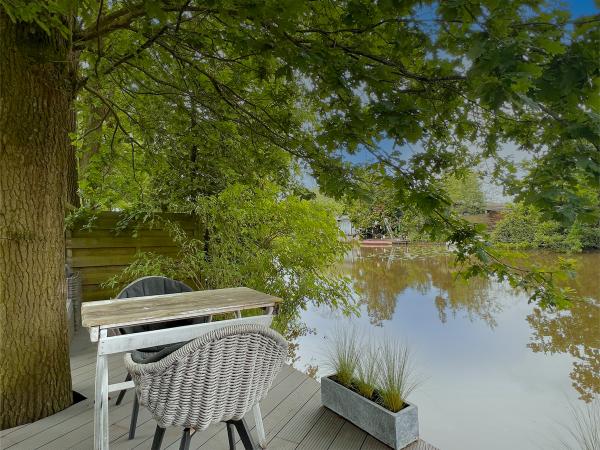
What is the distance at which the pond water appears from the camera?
8.35 ft

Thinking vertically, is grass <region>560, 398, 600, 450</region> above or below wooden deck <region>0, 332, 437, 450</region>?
above

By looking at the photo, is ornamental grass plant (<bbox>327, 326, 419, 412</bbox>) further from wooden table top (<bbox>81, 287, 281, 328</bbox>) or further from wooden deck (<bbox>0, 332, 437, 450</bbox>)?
wooden table top (<bbox>81, 287, 281, 328</bbox>)

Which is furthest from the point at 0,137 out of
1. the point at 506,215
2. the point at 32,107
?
the point at 506,215

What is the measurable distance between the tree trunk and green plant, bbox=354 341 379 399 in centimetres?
181

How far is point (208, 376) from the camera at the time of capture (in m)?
1.29

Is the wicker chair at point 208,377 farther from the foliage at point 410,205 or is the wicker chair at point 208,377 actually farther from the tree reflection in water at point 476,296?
the tree reflection in water at point 476,296

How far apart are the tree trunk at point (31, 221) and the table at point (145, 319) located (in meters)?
0.48

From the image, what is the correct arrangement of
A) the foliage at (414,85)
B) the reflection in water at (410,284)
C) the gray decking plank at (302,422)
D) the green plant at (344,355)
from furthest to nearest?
the reflection in water at (410,284) → the green plant at (344,355) → the gray decking plank at (302,422) → the foliage at (414,85)

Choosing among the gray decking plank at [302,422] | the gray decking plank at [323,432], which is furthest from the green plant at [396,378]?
the gray decking plank at [302,422]

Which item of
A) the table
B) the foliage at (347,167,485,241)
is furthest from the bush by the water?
the table

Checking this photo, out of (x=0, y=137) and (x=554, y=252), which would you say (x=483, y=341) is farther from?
(x=0, y=137)

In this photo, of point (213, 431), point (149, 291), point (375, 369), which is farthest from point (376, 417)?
point (149, 291)

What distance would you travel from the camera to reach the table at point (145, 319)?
155 cm

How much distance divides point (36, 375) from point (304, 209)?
8.79ft
